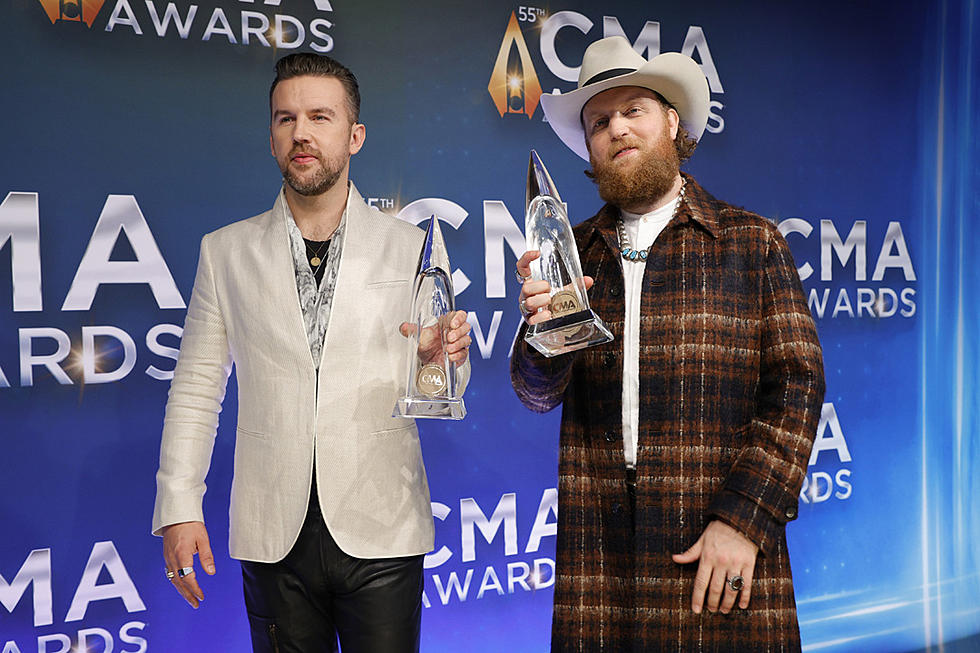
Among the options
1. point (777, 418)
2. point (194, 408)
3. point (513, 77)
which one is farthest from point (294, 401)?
point (513, 77)

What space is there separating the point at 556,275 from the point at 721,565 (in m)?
0.65

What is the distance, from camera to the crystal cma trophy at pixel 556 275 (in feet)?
5.37

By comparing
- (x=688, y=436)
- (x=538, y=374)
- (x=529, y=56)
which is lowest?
(x=688, y=436)

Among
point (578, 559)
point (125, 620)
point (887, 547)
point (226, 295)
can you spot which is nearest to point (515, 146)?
point (226, 295)

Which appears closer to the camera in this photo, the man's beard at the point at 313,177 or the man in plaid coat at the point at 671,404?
the man in plaid coat at the point at 671,404

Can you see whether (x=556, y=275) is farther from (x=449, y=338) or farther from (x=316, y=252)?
(x=316, y=252)

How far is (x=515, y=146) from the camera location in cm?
329

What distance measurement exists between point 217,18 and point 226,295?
1.30 meters

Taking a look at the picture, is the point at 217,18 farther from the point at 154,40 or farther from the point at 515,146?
the point at 515,146

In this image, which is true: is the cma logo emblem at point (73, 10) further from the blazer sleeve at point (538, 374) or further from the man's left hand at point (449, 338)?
the blazer sleeve at point (538, 374)

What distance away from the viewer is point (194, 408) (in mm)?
1972

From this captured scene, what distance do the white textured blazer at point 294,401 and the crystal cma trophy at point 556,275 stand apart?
29cm

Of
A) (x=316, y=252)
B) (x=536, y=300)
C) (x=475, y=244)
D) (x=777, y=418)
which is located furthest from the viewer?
(x=475, y=244)

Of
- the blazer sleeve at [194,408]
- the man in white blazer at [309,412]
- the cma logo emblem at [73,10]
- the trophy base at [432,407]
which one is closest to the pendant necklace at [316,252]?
the man in white blazer at [309,412]
